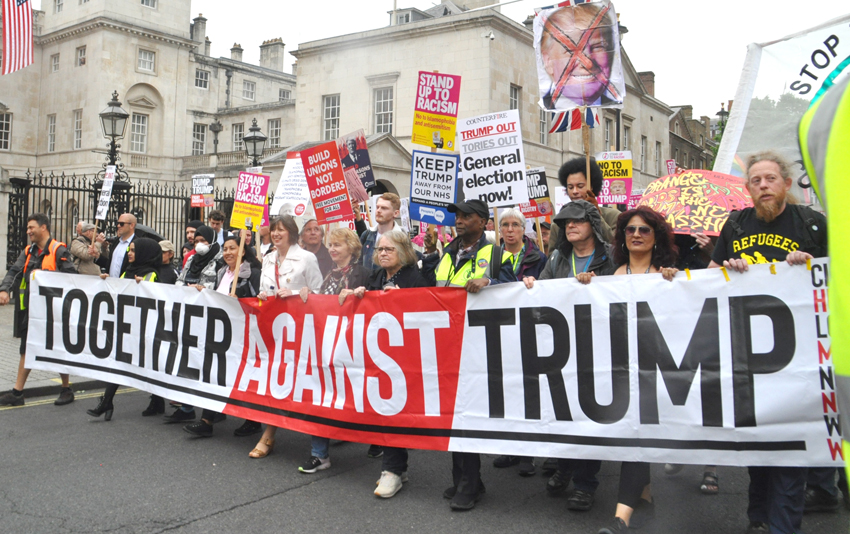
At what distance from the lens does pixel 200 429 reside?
20.2ft

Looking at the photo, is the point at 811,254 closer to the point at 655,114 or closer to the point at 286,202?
the point at 286,202

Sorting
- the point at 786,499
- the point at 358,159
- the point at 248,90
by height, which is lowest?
the point at 786,499

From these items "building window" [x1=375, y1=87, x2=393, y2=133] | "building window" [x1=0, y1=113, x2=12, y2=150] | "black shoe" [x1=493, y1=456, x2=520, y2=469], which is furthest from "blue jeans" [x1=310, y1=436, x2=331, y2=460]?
"building window" [x1=0, y1=113, x2=12, y2=150]

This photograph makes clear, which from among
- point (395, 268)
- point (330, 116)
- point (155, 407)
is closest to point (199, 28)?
point (330, 116)

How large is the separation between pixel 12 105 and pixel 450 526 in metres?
48.3

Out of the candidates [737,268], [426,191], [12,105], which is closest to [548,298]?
[737,268]

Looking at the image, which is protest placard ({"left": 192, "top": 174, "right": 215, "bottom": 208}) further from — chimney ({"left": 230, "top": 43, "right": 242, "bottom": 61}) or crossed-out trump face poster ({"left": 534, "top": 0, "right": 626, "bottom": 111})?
chimney ({"left": 230, "top": 43, "right": 242, "bottom": 61})

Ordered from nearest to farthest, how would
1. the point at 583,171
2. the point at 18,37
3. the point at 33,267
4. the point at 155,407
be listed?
the point at 583,171, the point at 155,407, the point at 33,267, the point at 18,37

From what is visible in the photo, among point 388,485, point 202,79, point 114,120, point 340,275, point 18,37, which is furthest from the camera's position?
point 202,79

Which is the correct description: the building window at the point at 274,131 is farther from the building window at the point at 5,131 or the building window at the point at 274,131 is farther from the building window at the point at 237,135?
the building window at the point at 5,131

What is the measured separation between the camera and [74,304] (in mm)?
7148

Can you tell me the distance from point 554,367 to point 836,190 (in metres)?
3.02

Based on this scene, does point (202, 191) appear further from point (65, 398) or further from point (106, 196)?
point (65, 398)

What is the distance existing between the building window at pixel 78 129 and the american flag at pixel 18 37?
1253 inches
